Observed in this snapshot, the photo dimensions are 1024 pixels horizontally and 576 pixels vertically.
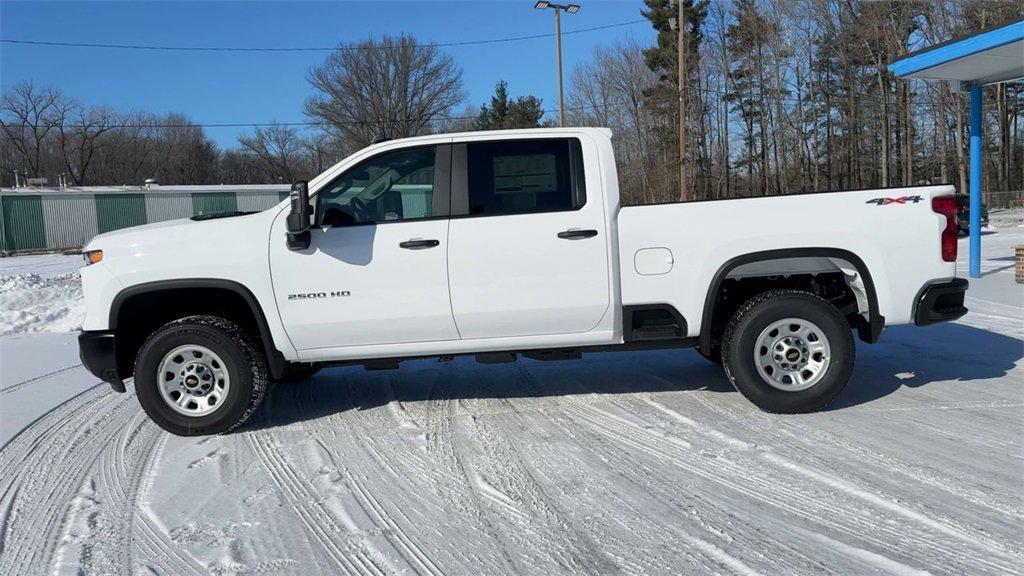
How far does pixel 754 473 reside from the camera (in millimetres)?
4219

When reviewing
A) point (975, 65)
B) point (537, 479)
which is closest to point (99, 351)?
point (537, 479)

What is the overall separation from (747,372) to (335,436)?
293cm

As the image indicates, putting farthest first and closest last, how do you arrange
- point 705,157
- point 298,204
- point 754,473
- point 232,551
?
point 705,157
point 298,204
point 754,473
point 232,551

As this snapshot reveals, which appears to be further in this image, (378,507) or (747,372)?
(747,372)

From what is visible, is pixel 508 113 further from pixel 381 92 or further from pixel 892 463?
pixel 892 463

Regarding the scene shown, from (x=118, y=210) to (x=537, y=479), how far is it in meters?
37.3

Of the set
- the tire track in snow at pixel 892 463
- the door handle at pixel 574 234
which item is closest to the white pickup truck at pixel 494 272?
the door handle at pixel 574 234

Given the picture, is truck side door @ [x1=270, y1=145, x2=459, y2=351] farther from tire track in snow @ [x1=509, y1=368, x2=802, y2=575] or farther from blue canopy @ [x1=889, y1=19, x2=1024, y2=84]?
blue canopy @ [x1=889, y1=19, x2=1024, y2=84]

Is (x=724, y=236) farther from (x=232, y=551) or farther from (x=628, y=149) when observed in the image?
(x=628, y=149)

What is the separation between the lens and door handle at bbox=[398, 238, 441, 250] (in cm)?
504

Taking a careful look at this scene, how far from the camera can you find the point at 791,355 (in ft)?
17.2

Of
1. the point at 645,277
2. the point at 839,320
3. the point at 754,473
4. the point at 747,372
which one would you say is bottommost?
the point at 754,473

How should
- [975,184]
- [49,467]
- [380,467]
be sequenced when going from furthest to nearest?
[975,184], [49,467], [380,467]

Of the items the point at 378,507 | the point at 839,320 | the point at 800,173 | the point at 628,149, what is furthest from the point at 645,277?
the point at 800,173
